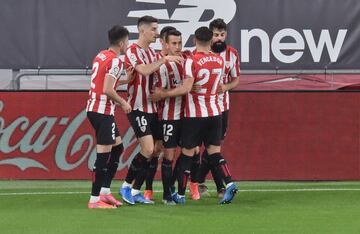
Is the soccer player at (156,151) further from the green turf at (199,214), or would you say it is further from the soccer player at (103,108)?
the soccer player at (103,108)

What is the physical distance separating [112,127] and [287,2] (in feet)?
21.6

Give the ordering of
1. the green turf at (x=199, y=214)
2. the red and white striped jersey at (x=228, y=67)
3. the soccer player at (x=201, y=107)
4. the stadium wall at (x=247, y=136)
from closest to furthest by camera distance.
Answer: the green turf at (x=199, y=214), the soccer player at (x=201, y=107), the red and white striped jersey at (x=228, y=67), the stadium wall at (x=247, y=136)

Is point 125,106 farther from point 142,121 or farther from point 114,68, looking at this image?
point 142,121

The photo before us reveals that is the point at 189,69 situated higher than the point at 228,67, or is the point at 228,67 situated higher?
the point at 189,69

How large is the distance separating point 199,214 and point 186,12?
6937 millimetres

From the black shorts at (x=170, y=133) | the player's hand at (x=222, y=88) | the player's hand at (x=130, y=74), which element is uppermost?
the player's hand at (x=130, y=74)

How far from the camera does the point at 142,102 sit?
36.7ft

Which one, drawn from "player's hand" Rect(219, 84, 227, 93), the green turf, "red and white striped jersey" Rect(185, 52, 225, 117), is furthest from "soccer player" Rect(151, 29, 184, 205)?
"player's hand" Rect(219, 84, 227, 93)

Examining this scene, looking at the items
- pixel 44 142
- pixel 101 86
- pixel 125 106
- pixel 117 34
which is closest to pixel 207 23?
pixel 44 142

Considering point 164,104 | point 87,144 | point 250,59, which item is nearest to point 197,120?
point 164,104

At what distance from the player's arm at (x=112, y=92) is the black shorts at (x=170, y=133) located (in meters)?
0.88

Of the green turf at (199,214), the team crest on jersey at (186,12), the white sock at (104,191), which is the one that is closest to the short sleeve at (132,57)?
the white sock at (104,191)

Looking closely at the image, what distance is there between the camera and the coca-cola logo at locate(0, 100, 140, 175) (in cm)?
1458

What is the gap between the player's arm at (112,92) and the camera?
10367 mm
